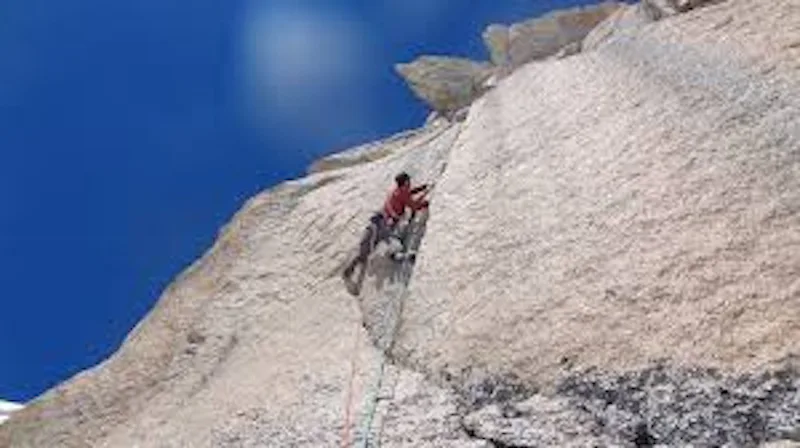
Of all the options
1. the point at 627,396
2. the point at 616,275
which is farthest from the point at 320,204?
the point at 627,396

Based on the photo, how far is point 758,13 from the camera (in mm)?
18828

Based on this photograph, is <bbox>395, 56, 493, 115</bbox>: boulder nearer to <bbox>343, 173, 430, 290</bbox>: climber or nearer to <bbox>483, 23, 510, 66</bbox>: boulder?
<bbox>483, 23, 510, 66</bbox>: boulder

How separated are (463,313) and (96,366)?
1041 cm

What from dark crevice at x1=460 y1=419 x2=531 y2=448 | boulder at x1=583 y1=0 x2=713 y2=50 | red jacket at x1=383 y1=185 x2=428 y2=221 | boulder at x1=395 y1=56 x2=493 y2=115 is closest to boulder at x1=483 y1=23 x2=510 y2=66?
boulder at x1=395 y1=56 x2=493 y2=115

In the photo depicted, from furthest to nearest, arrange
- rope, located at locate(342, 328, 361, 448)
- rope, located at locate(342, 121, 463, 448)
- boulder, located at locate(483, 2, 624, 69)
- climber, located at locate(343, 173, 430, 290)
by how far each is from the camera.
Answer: boulder, located at locate(483, 2, 624, 69), climber, located at locate(343, 173, 430, 290), rope, located at locate(342, 328, 361, 448), rope, located at locate(342, 121, 463, 448)

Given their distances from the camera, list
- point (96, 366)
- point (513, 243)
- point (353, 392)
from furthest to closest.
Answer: point (96, 366) < point (513, 243) < point (353, 392)

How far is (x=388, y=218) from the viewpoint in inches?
859

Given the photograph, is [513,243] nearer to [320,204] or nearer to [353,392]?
[353,392]

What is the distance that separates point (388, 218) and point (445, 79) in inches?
703

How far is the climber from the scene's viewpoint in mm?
21625

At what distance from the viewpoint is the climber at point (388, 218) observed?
851 inches

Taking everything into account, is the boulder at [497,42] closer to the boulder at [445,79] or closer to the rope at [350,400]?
the boulder at [445,79]

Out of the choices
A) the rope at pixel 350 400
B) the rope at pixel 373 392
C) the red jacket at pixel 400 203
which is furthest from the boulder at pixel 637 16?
the rope at pixel 350 400

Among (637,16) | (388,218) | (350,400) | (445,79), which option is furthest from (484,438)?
(445,79)
